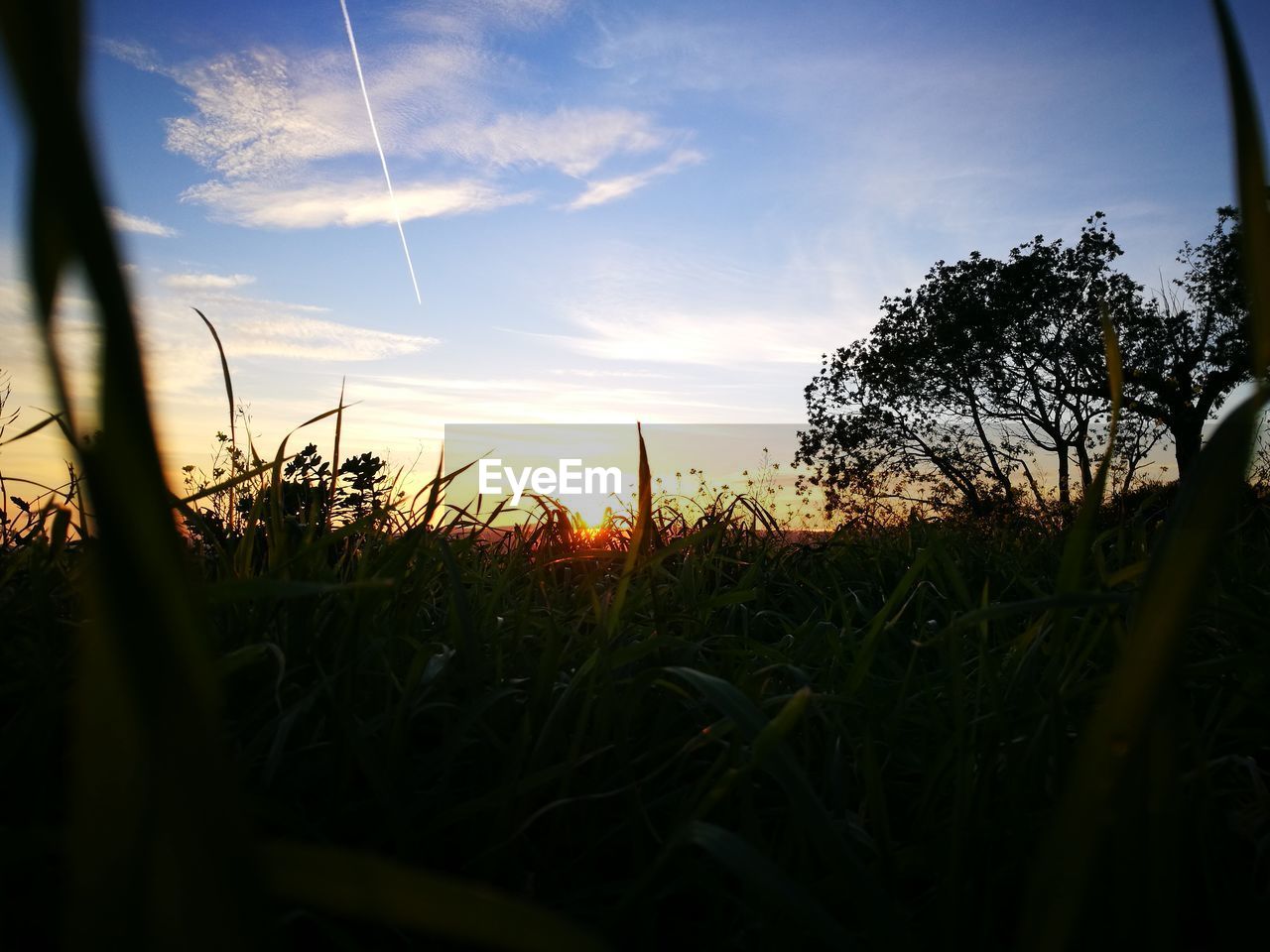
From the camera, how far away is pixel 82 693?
0.38 m

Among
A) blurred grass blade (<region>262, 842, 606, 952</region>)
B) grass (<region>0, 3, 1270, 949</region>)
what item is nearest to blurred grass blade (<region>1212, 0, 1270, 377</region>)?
grass (<region>0, 3, 1270, 949</region>)

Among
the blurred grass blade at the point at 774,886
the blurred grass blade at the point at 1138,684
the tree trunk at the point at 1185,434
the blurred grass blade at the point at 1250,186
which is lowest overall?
the blurred grass blade at the point at 774,886

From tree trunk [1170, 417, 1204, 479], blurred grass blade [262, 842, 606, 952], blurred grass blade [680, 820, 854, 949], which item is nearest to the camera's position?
blurred grass blade [262, 842, 606, 952]

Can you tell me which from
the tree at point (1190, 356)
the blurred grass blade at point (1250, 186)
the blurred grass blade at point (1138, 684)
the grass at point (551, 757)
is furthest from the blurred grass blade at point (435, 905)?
the tree at point (1190, 356)

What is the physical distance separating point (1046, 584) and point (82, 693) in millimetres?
2844

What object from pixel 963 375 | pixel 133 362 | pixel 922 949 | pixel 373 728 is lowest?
pixel 922 949

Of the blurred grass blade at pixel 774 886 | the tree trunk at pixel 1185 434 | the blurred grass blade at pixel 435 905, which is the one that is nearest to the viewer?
the blurred grass blade at pixel 435 905

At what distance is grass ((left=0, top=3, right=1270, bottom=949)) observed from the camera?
255mm

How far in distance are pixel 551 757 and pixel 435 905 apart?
0.80m

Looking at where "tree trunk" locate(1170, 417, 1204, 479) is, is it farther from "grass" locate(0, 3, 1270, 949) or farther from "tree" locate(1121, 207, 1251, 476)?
"grass" locate(0, 3, 1270, 949)

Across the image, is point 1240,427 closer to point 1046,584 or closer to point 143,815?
point 143,815

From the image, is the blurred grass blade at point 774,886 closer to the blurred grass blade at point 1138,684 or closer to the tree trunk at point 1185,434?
the blurred grass blade at point 1138,684

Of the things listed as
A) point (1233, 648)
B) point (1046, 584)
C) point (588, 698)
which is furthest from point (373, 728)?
point (1046, 584)

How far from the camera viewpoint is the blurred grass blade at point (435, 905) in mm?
354
